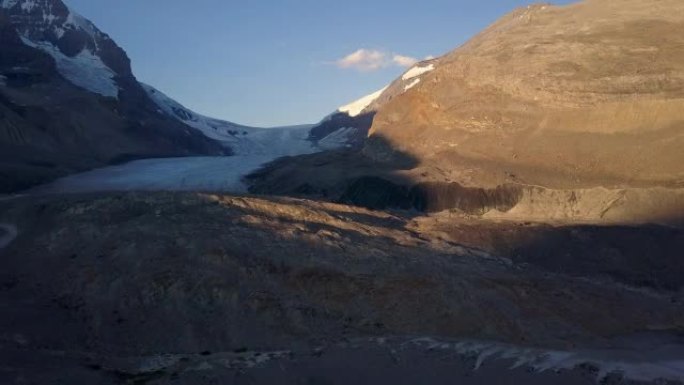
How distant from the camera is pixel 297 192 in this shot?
4809cm

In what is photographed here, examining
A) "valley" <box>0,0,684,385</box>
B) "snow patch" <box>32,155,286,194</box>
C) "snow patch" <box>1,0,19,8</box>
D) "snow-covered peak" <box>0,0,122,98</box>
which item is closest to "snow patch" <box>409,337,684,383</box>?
"valley" <box>0,0,684,385</box>

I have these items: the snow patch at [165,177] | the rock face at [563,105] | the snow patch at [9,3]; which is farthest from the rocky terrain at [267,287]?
the snow patch at [9,3]

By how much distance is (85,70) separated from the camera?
356ft

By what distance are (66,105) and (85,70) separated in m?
27.2

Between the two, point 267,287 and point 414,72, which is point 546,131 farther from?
point 414,72

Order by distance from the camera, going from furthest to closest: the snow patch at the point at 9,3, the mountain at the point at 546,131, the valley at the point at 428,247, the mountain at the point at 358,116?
the mountain at the point at 358,116 → the snow patch at the point at 9,3 → the mountain at the point at 546,131 → the valley at the point at 428,247

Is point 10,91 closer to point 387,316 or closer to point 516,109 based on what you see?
point 516,109

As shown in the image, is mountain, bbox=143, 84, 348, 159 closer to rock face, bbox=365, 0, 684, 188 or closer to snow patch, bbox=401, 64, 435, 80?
snow patch, bbox=401, 64, 435, 80

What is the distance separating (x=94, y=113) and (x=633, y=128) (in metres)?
60.6

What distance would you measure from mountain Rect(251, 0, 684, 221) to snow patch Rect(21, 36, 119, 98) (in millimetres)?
58546

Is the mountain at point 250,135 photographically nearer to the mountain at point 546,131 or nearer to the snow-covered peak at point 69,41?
the snow-covered peak at point 69,41

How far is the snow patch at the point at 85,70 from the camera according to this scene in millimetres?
103625

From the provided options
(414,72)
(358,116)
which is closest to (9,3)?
(358,116)

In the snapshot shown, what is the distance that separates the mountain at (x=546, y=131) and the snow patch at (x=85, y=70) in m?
58.5
